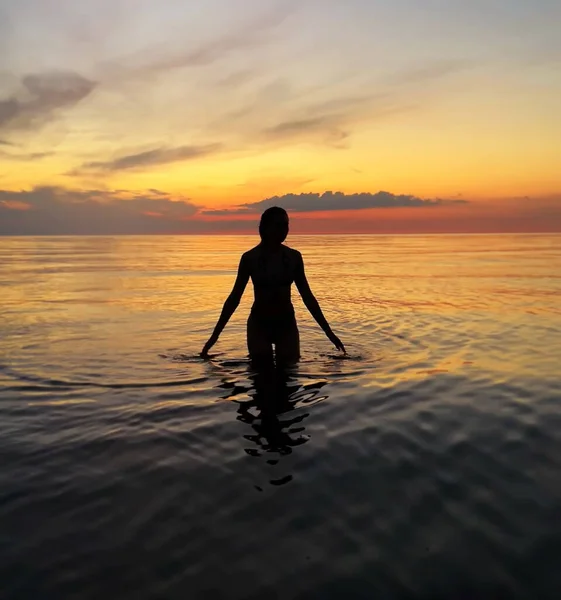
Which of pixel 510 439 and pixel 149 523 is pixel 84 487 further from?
pixel 510 439

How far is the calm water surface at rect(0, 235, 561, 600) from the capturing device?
3.59 m

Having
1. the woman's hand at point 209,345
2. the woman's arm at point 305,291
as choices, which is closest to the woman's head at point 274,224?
the woman's arm at point 305,291

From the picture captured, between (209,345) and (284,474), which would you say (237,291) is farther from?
(284,474)

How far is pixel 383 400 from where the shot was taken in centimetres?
769

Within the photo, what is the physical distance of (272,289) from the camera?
358 inches

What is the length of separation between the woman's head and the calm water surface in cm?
244

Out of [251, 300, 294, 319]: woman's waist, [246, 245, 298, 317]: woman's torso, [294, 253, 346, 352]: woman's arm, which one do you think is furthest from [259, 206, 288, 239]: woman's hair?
[251, 300, 294, 319]: woman's waist

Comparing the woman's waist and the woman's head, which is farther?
the woman's waist

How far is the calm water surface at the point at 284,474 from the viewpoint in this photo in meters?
3.59

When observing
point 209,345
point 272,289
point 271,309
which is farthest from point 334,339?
point 209,345

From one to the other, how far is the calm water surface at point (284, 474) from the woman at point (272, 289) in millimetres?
781

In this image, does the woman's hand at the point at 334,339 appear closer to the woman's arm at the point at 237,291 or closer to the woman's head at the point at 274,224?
the woman's arm at the point at 237,291

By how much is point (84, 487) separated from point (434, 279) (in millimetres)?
29508

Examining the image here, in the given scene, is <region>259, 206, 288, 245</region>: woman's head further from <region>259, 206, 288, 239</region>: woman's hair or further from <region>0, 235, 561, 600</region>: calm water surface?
<region>0, 235, 561, 600</region>: calm water surface
